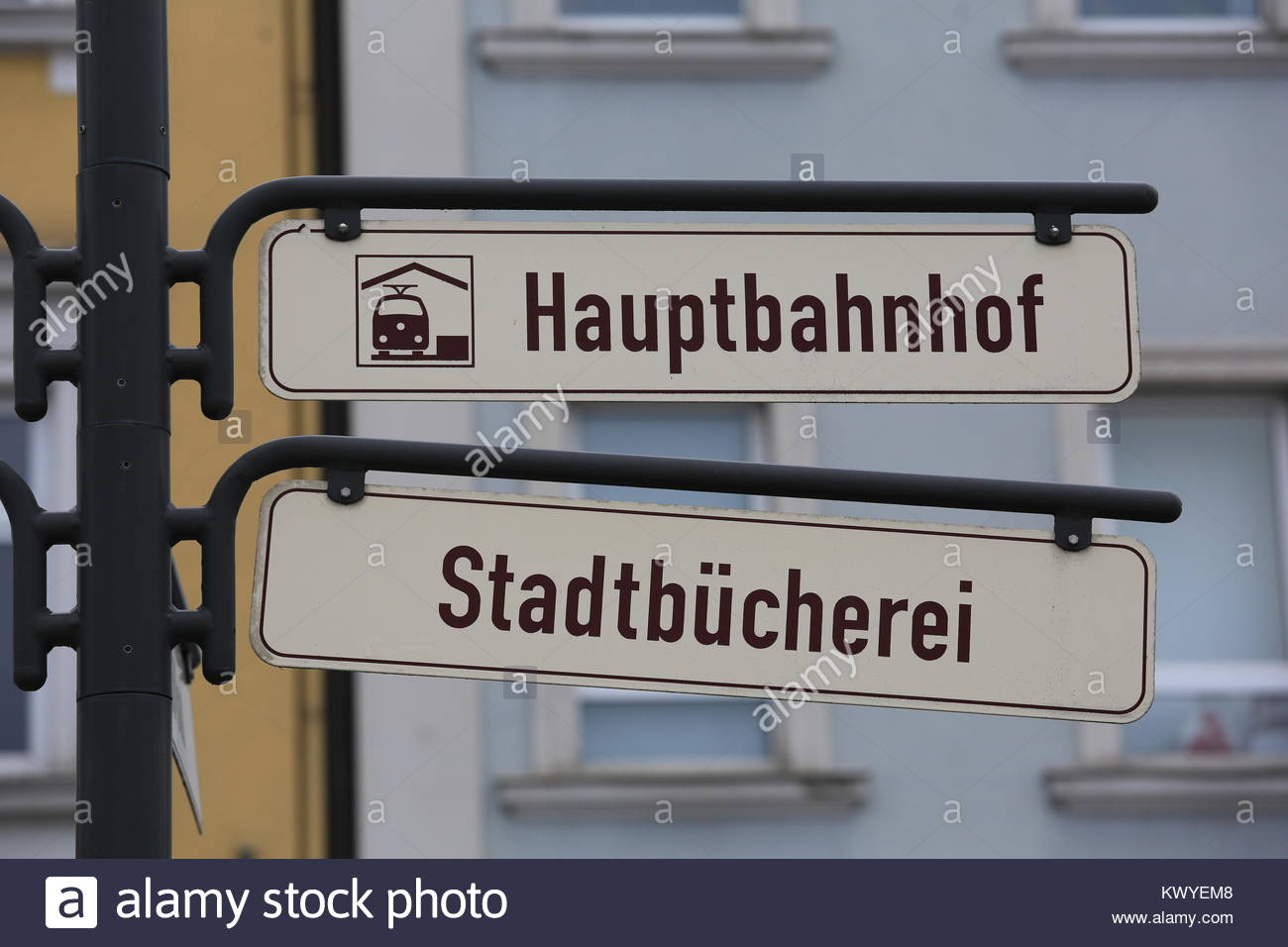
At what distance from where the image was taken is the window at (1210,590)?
6.95m

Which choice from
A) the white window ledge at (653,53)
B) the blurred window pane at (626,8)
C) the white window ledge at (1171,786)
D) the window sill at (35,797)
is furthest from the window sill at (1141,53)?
the window sill at (35,797)

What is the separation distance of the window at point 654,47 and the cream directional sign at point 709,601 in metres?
5.00

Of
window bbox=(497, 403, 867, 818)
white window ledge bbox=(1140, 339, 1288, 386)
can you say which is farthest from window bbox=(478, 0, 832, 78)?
white window ledge bbox=(1140, 339, 1288, 386)

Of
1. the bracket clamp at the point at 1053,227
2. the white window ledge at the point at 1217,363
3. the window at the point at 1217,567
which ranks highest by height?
the white window ledge at the point at 1217,363

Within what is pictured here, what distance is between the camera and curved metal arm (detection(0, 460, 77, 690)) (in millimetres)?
2355

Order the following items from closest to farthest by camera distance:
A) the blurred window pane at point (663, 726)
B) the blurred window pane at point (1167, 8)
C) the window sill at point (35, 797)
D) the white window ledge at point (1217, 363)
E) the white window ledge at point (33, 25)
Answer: the window sill at point (35, 797) < the blurred window pane at point (663, 726) < the white window ledge at point (33, 25) < the white window ledge at point (1217, 363) < the blurred window pane at point (1167, 8)

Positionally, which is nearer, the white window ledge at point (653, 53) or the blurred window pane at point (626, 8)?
the white window ledge at point (653, 53)

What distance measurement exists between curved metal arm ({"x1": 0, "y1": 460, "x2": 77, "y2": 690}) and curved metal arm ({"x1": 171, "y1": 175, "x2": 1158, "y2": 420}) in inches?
9.8

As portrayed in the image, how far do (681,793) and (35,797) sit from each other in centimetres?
233

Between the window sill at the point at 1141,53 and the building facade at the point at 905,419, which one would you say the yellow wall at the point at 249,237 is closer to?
the building facade at the point at 905,419

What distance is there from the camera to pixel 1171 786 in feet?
22.7

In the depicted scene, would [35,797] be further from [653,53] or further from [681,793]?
[653,53]
